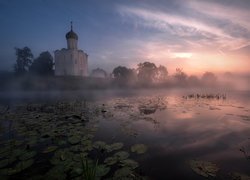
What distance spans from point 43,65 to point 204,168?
214 feet

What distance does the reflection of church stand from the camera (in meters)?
63.9

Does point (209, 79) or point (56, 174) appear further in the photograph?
point (209, 79)

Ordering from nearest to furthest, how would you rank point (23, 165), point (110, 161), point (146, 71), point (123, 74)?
1. point (23, 165)
2. point (110, 161)
3. point (123, 74)
4. point (146, 71)

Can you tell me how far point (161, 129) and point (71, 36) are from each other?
62.2m

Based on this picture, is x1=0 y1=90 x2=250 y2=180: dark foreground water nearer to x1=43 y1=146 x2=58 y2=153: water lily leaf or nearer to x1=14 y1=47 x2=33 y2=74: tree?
x1=43 y1=146 x2=58 y2=153: water lily leaf

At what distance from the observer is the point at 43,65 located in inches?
2362

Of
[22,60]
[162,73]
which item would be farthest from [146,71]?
[22,60]

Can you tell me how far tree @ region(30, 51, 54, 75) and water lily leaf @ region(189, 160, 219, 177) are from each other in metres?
63.4

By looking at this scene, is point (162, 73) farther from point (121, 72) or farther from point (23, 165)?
point (23, 165)

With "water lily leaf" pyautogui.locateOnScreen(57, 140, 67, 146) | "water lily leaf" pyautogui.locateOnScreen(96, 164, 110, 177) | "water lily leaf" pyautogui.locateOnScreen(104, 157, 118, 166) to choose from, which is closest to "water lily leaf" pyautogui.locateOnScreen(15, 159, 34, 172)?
"water lily leaf" pyautogui.locateOnScreen(57, 140, 67, 146)

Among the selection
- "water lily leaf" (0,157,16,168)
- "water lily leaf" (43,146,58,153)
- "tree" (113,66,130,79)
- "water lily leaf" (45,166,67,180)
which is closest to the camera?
"water lily leaf" (45,166,67,180)

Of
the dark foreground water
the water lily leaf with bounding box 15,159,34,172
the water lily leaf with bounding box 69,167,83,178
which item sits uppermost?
the water lily leaf with bounding box 69,167,83,178

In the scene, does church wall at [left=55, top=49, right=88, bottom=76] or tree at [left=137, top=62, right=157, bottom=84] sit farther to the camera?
tree at [left=137, top=62, right=157, bottom=84]

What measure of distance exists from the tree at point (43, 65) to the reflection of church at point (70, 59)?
20.3 ft
